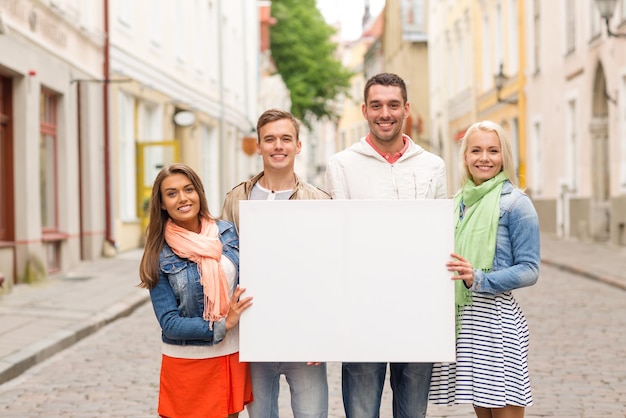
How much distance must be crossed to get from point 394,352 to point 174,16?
22263mm

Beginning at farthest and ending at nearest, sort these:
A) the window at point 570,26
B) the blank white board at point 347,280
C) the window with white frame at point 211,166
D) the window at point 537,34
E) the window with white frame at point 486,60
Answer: the window with white frame at point 486,60 → the window with white frame at point 211,166 → the window at point 537,34 → the window at point 570,26 → the blank white board at point 347,280

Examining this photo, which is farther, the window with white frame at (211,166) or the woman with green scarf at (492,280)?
the window with white frame at (211,166)

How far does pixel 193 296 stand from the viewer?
3938 mm

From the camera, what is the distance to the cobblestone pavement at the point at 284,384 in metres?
6.63

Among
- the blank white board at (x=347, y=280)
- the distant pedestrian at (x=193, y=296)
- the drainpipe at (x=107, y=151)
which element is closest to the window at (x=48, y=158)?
the drainpipe at (x=107, y=151)

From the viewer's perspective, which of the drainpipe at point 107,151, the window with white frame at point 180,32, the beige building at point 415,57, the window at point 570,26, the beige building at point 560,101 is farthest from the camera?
the beige building at point 415,57

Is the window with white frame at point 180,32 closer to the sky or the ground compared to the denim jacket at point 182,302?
closer to the sky

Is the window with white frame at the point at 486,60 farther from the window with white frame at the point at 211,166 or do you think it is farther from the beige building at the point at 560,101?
the window with white frame at the point at 211,166

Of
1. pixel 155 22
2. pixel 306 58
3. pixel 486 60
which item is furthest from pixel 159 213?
pixel 306 58

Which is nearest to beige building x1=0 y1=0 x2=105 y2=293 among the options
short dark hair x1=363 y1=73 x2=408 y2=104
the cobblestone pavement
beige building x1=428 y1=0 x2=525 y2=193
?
the cobblestone pavement

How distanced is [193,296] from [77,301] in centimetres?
835

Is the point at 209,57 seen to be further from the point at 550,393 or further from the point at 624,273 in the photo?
the point at 550,393

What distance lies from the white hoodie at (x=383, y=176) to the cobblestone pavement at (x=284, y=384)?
2.48 meters

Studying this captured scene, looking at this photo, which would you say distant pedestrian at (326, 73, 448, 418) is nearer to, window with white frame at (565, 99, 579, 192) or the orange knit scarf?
the orange knit scarf
